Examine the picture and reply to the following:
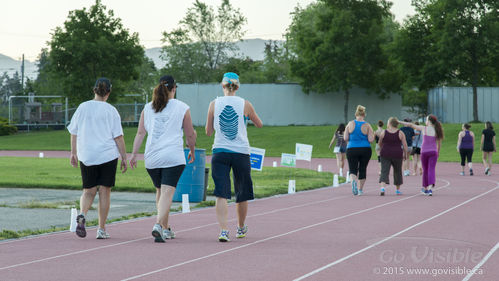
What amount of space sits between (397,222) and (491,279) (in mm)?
4563

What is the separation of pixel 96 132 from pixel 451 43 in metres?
52.3

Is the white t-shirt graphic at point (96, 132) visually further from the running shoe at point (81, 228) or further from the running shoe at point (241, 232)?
the running shoe at point (241, 232)

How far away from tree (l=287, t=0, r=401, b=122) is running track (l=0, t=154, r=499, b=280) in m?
52.8

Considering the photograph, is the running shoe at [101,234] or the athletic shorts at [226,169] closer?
the athletic shorts at [226,169]

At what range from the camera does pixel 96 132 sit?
9.42 metres

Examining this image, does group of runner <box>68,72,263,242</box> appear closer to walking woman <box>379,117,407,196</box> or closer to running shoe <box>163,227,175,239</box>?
running shoe <box>163,227,175,239</box>

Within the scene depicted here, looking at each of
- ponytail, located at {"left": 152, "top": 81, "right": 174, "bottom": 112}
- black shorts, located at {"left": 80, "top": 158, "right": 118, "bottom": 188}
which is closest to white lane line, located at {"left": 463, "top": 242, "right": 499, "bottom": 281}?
ponytail, located at {"left": 152, "top": 81, "right": 174, "bottom": 112}

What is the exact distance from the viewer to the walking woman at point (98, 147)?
9375 mm

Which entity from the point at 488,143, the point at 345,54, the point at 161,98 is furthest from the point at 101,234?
the point at 345,54

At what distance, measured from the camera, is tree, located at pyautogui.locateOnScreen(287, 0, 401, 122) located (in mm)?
65562

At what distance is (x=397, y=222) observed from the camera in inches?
451

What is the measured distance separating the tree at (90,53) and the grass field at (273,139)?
5622 mm

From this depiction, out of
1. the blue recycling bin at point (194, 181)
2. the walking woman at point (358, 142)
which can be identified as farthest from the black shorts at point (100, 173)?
the walking woman at point (358, 142)

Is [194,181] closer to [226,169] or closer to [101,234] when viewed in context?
[101,234]
